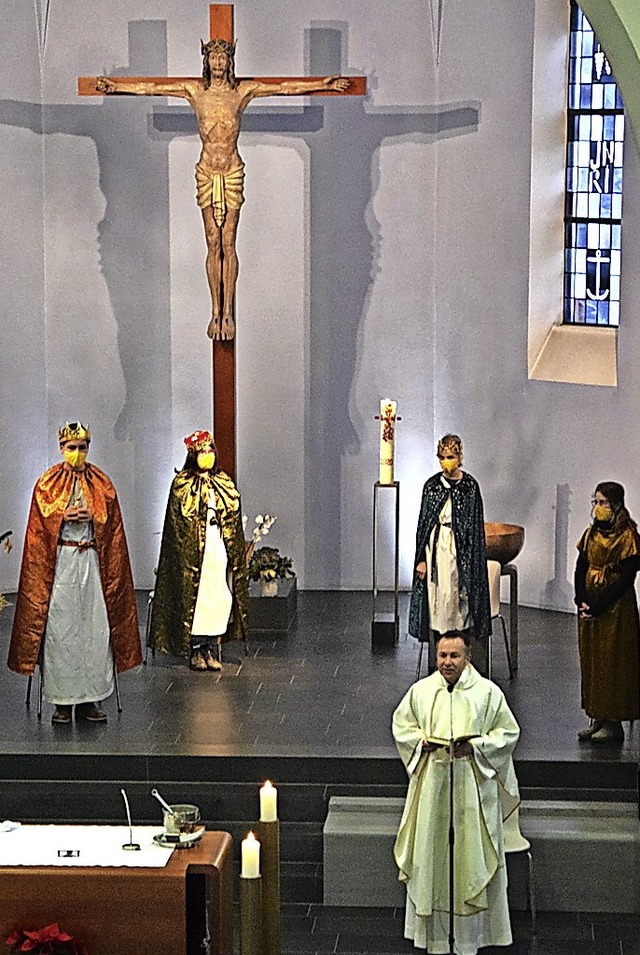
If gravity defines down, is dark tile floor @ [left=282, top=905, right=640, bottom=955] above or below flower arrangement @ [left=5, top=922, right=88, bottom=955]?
below

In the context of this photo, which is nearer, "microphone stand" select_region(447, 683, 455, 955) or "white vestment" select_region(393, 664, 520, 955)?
"microphone stand" select_region(447, 683, 455, 955)

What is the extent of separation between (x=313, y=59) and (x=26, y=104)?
2177 mm

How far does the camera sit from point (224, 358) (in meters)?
11.1

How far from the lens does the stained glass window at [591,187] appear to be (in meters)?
12.1

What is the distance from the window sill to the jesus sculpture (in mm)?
2471

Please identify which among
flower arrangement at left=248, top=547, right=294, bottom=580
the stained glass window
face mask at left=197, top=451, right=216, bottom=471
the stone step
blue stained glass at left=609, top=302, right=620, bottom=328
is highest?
the stained glass window

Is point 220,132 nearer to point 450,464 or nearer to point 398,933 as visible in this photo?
point 450,464

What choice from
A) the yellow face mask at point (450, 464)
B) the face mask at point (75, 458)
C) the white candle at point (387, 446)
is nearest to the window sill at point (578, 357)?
the white candle at point (387, 446)

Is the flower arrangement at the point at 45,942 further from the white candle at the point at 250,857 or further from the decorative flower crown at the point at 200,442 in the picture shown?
the decorative flower crown at the point at 200,442

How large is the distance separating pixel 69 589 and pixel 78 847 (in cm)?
283

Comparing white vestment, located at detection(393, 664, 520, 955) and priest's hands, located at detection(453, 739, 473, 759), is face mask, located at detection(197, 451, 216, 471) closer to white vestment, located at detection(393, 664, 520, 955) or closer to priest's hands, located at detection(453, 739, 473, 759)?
white vestment, located at detection(393, 664, 520, 955)

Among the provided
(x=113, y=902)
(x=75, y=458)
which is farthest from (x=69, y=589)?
(x=113, y=902)

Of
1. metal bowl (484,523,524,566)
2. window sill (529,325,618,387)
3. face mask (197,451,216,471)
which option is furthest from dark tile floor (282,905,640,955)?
window sill (529,325,618,387)

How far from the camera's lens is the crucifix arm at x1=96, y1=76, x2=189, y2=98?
11047 mm
